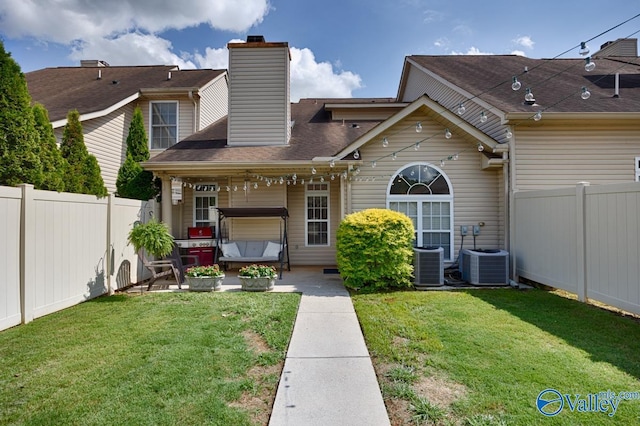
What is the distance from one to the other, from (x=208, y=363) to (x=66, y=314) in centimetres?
323

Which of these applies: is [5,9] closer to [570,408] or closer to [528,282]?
[570,408]

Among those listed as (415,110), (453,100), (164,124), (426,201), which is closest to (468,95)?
(453,100)

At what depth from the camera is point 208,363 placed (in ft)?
11.1

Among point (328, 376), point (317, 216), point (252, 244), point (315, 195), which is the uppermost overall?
point (315, 195)

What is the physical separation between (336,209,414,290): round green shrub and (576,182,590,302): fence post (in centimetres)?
280

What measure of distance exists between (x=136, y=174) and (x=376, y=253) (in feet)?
24.0

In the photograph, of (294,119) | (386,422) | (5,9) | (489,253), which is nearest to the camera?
(386,422)

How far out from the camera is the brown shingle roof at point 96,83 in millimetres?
11424

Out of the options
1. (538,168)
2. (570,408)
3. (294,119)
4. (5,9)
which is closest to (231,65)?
(294,119)

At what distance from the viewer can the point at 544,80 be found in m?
9.67

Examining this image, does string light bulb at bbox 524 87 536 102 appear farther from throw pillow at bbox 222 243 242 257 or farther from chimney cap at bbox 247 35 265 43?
chimney cap at bbox 247 35 265 43

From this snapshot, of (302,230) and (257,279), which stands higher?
(302,230)

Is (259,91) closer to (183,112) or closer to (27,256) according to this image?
(183,112)

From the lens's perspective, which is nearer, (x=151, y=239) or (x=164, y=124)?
(x=151, y=239)
